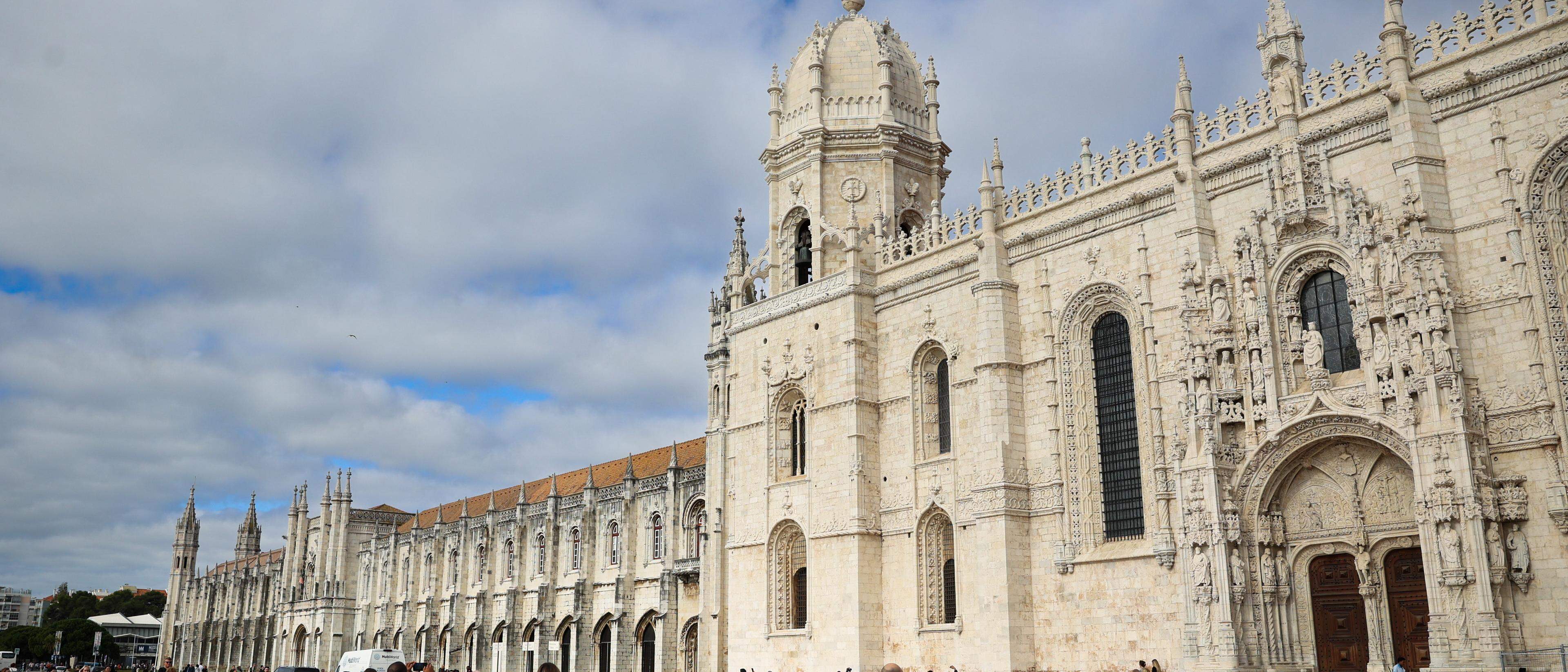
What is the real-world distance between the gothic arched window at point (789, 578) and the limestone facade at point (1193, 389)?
8 cm

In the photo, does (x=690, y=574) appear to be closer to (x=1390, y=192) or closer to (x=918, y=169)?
(x=918, y=169)

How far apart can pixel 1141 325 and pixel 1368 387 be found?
4.93 m

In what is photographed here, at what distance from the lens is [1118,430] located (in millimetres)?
24469

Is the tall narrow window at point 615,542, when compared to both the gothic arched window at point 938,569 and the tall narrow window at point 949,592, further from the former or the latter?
the tall narrow window at point 949,592

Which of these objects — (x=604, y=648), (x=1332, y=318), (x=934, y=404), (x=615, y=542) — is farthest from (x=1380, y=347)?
(x=604, y=648)

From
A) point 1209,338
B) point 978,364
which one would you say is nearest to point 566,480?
point 978,364

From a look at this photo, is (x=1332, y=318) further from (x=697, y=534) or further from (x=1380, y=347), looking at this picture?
(x=697, y=534)

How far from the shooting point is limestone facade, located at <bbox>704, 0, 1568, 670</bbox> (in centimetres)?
1862

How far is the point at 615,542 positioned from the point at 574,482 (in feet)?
34.6

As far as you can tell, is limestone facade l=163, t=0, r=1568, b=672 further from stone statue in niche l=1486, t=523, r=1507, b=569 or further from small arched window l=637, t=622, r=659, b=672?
small arched window l=637, t=622, r=659, b=672

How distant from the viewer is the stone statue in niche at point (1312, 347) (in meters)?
20.7

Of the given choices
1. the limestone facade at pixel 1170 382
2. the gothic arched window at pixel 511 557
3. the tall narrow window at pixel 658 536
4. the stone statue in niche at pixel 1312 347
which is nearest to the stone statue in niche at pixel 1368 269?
the limestone facade at pixel 1170 382

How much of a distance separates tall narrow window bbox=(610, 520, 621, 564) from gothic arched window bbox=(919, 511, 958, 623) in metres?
22.5

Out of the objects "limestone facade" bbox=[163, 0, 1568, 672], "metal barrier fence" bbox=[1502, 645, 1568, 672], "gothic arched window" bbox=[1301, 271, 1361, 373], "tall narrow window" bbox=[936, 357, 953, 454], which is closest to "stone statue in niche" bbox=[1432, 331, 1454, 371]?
"limestone facade" bbox=[163, 0, 1568, 672]
